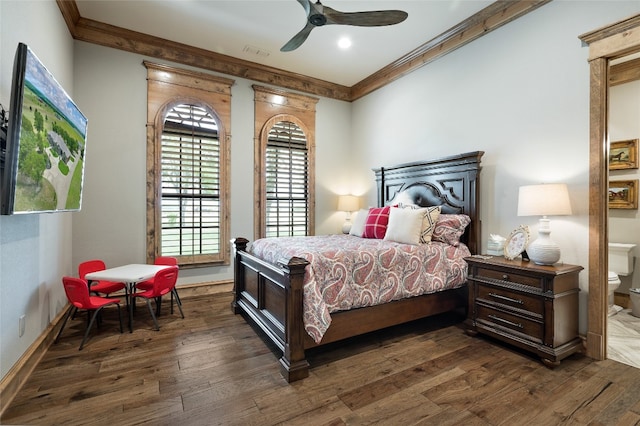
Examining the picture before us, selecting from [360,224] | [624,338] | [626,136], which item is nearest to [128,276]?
[360,224]

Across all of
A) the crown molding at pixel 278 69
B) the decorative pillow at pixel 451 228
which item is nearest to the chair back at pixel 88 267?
the crown molding at pixel 278 69

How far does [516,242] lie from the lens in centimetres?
287

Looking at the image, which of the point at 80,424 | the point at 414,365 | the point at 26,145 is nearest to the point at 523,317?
the point at 414,365

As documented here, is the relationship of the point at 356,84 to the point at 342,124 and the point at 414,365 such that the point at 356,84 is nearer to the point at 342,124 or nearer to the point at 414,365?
the point at 342,124

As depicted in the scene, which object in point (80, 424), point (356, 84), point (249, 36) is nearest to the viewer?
point (80, 424)

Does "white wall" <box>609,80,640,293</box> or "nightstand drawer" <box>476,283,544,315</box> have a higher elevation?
"white wall" <box>609,80,640,293</box>

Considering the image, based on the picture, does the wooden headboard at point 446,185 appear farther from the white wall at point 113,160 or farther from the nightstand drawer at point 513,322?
the white wall at point 113,160

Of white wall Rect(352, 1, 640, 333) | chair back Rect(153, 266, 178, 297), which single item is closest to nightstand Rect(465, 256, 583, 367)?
white wall Rect(352, 1, 640, 333)

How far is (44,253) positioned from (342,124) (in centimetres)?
452

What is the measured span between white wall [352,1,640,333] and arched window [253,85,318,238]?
168cm

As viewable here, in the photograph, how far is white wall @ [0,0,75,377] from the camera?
185 centimetres

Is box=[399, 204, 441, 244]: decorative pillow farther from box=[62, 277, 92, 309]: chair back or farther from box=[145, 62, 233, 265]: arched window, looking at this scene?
box=[62, 277, 92, 309]: chair back

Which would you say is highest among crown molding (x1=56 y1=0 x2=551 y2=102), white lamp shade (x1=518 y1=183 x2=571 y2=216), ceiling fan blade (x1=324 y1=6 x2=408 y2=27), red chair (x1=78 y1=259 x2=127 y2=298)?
crown molding (x1=56 y1=0 x2=551 y2=102)

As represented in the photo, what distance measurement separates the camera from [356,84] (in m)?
5.36
